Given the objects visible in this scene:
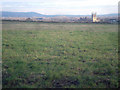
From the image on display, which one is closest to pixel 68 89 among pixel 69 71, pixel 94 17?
pixel 69 71

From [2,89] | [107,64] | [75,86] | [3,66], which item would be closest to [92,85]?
[75,86]

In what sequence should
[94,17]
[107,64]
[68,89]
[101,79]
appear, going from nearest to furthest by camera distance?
[68,89] < [101,79] < [107,64] < [94,17]

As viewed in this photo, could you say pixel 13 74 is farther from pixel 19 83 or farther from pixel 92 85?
pixel 92 85

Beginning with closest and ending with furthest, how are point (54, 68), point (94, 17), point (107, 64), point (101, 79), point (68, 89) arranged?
point (68, 89)
point (101, 79)
point (54, 68)
point (107, 64)
point (94, 17)

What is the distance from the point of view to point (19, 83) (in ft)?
18.8

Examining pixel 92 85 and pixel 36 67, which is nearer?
pixel 92 85

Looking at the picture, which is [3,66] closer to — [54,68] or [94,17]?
[54,68]

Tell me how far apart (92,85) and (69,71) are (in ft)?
5.52

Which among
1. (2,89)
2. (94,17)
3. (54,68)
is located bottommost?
(2,89)

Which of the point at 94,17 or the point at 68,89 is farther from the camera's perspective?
the point at 94,17

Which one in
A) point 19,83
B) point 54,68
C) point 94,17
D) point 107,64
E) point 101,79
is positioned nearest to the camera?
point 19,83

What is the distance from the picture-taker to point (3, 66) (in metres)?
7.68

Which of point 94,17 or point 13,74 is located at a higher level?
point 94,17

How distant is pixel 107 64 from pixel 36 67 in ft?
14.8
